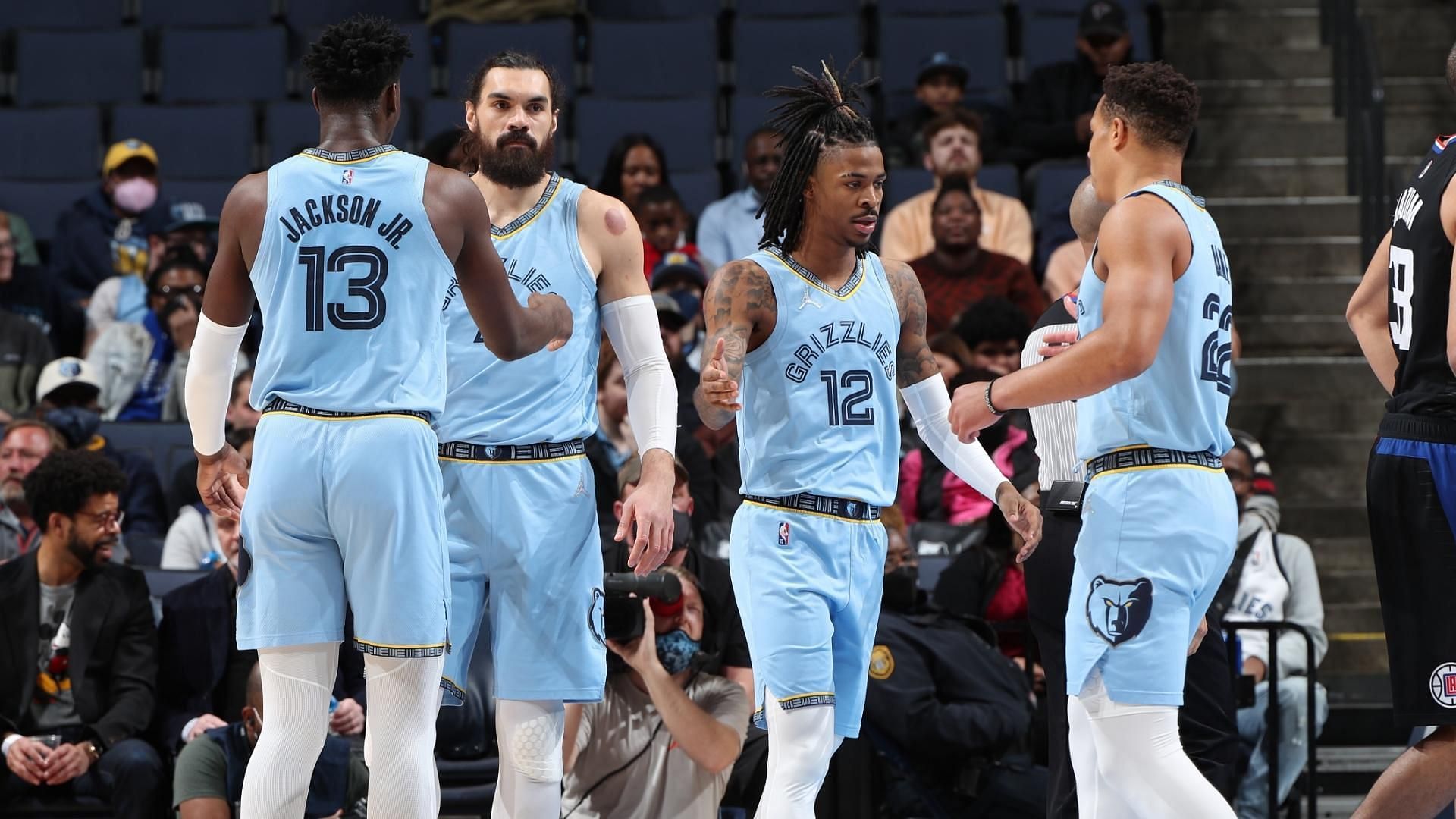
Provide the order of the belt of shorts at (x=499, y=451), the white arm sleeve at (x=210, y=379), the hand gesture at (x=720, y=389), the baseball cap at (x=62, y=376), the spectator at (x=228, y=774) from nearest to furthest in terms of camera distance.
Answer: the white arm sleeve at (x=210, y=379) → the hand gesture at (x=720, y=389) → the belt of shorts at (x=499, y=451) → the spectator at (x=228, y=774) → the baseball cap at (x=62, y=376)

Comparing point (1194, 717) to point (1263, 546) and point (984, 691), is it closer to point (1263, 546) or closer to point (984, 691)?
point (984, 691)

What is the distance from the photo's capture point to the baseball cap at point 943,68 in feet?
34.2

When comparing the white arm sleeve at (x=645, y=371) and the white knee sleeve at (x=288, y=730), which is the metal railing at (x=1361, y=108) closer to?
the white arm sleeve at (x=645, y=371)

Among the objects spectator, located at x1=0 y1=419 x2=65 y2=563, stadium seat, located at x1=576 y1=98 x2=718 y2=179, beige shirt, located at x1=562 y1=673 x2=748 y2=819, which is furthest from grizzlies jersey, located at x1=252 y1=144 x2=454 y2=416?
stadium seat, located at x1=576 y1=98 x2=718 y2=179

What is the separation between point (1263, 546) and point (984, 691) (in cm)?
165

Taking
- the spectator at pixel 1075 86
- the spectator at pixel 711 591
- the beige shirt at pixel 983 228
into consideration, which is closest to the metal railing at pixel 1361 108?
the spectator at pixel 1075 86

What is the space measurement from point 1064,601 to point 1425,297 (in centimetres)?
119

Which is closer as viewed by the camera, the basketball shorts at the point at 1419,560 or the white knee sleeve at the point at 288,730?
the white knee sleeve at the point at 288,730

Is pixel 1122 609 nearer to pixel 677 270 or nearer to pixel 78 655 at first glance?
pixel 78 655

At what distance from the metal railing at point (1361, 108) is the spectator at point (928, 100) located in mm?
2160

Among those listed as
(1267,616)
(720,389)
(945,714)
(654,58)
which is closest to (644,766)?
(945,714)

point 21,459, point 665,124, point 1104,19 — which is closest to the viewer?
point 21,459

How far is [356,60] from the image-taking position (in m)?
3.87

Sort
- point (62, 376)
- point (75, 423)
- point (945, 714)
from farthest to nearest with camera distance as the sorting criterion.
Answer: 1. point (62, 376)
2. point (75, 423)
3. point (945, 714)
